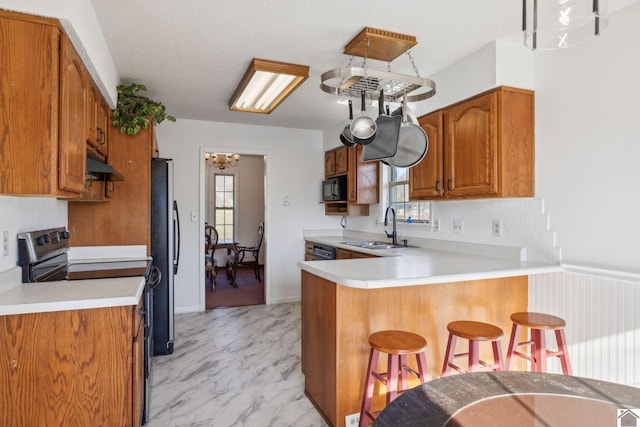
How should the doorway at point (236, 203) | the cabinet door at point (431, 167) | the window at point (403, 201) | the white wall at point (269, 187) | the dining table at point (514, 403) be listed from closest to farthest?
the dining table at point (514, 403)
the cabinet door at point (431, 167)
the window at point (403, 201)
the white wall at point (269, 187)
the doorway at point (236, 203)

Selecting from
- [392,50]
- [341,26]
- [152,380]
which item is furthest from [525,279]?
[152,380]

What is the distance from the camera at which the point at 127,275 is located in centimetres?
236

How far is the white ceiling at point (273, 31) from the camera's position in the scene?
212cm

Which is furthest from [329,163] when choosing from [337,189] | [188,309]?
[188,309]

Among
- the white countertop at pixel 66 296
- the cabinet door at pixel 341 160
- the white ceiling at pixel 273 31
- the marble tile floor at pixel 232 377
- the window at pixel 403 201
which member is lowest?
the marble tile floor at pixel 232 377

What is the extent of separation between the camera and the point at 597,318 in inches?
86.0

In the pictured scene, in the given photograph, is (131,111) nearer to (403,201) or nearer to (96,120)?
(96,120)

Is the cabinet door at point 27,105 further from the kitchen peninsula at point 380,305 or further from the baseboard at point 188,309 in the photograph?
the baseboard at point 188,309

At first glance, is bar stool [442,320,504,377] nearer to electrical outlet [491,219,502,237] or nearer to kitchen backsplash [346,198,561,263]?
kitchen backsplash [346,198,561,263]

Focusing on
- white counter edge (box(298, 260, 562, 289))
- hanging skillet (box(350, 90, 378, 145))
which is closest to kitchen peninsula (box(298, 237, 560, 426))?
white counter edge (box(298, 260, 562, 289))

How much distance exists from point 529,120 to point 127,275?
112 inches

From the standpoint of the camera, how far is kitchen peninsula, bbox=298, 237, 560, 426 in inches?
81.5

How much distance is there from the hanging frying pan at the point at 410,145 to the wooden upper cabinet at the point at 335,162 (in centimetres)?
235

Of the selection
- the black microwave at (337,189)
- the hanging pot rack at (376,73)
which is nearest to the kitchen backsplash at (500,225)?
the hanging pot rack at (376,73)
